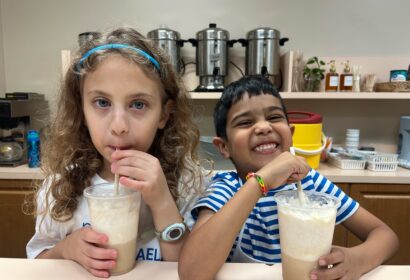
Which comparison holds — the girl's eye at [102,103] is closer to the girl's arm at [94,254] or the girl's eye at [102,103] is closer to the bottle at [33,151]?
the girl's arm at [94,254]

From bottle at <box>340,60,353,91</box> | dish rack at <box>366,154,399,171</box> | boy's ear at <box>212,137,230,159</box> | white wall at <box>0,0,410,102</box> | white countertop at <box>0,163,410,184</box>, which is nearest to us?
boy's ear at <box>212,137,230,159</box>

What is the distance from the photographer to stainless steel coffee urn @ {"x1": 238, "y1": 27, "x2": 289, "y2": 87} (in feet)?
6.95

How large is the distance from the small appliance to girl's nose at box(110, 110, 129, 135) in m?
1.56

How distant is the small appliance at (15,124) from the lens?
1992 millimetres

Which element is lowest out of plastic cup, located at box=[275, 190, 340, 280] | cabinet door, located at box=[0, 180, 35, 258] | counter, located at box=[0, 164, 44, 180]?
cabinet door, located at box=[0, 180, 35, 258]

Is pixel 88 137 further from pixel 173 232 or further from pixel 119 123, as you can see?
pixel 173 232

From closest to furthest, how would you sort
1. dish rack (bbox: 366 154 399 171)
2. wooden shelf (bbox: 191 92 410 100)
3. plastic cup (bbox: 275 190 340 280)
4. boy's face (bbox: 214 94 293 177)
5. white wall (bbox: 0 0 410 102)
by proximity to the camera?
1. plastic cup (bbox: 275 190 340 280)
2. boy's face (bbox: 214 94 293 177)
3. dish rack (bbox: 366 154 399 171)
4. wooden shelf (bbox: 191 92 410 100)
5. white wall (bbox: 0 0 410 102)

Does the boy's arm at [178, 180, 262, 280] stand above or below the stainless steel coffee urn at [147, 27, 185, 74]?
below

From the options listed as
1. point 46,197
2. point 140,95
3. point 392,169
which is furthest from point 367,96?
point 46,197

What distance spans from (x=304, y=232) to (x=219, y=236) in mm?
200

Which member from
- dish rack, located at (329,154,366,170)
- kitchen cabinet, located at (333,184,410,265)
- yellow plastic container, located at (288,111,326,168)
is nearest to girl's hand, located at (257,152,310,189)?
yellow plastic container, located at (288,111,326,168)

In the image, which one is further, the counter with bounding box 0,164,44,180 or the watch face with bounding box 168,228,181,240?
the counter with bounding box 0,164,44,180

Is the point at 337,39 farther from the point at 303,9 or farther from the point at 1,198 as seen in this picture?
the point at 1,198

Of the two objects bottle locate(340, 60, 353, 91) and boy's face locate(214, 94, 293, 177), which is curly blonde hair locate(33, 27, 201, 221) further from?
bottle locate(340, 60, 353, 91)
